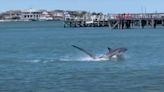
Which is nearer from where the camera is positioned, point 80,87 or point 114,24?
point 80,87

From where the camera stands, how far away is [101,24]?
182875 mm

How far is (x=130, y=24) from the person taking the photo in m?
165

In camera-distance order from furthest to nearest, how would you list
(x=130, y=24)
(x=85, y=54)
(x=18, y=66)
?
(x=130, y=24) < (x=85, y=54) < (x=18, y=66)

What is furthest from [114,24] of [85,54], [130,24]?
[85,54]

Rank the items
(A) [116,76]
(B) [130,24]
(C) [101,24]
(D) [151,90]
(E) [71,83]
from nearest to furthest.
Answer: (D) [151,90] < (E) [71,83] < (A) [116,76] < (B) [130,24] < (C) [101,24]

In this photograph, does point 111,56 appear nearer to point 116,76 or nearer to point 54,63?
point 54,63

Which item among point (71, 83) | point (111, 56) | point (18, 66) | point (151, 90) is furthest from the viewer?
point (111, 56)

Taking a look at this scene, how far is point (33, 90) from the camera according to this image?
3634 cm

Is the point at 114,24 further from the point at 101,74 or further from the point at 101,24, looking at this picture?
the point at 101,74

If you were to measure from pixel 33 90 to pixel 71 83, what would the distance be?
3493mm

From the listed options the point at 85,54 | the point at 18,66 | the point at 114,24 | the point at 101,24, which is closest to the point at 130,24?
Result: the point at 114,24

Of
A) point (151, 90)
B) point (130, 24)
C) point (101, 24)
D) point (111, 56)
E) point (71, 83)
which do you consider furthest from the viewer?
point (101, 24)

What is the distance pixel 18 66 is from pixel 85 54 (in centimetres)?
1076

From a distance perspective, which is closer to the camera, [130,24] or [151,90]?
[151,90]
